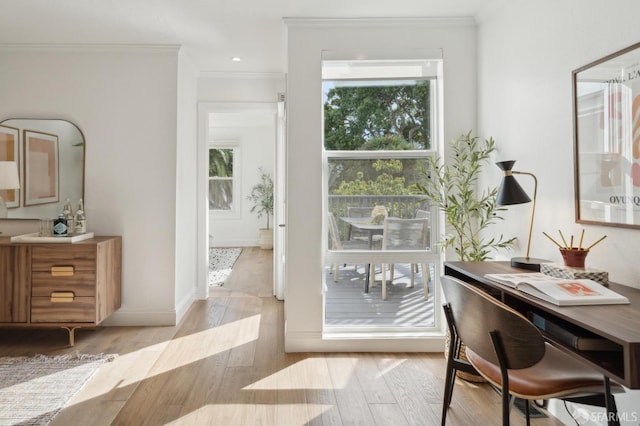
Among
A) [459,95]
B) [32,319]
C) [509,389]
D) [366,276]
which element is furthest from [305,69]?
[32,319]

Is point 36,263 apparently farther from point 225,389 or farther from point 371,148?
point 371,148

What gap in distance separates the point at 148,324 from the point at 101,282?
631 millimetres

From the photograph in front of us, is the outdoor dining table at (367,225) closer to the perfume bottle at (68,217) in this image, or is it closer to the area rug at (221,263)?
the perfume bottle at (68,217)

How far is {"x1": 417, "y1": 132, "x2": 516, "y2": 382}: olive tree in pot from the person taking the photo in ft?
8.69

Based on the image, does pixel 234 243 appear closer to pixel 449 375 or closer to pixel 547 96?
pixel 449 375

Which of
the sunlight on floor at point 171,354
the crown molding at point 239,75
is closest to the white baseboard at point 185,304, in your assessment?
the sunlight on floor at point 171,354

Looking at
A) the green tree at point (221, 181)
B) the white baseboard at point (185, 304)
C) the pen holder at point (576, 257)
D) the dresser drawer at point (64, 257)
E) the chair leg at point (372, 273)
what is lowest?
the white baseboard at point (185, 304)

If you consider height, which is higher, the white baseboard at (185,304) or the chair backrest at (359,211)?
the chair backrest at (359,211)

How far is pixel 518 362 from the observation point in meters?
1.38

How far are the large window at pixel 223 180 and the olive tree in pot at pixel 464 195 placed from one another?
5.87 metres

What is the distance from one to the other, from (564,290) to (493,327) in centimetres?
31

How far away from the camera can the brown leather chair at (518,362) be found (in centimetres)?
133

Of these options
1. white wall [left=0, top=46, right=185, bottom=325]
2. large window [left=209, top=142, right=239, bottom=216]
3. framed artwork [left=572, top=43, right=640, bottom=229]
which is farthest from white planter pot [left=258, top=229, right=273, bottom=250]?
framed artwork [left=572, top=43, right=640, bottom=229]

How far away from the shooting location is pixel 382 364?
2.71 m
